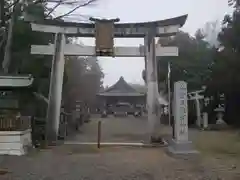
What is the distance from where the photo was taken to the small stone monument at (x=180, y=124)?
13664 millimetres

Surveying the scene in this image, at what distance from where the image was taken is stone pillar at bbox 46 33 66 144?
56.7ft

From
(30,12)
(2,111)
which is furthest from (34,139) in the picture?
(30,12)

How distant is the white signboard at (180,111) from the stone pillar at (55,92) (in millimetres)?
5792

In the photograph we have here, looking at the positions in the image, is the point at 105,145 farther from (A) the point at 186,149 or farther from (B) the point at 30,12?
(B) the point at 30,12

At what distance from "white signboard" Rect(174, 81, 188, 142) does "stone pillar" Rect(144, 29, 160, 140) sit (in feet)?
11.0

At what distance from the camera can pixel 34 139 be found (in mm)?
17078

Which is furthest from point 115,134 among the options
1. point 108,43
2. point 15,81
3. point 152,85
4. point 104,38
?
point 15,81

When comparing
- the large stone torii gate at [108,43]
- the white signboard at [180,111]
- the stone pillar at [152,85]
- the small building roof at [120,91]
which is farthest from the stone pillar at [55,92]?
the small building roof at [120,91]

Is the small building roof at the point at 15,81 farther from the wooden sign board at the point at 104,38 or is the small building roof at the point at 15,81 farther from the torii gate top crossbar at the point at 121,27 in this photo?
the wooden sign board at the point at 104,38

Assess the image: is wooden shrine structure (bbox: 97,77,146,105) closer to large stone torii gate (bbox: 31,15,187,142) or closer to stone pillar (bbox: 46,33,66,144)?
large stone torii gate (bbox: 31,15,187,142)

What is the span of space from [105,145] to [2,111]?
15.7 ft

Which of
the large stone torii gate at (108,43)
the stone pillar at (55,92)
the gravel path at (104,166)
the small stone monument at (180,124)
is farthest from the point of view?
the large stone torii gate at (108,43)

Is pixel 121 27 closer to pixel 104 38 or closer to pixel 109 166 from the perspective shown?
pixel 104 38

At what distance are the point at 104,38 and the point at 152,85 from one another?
10.3 ft
